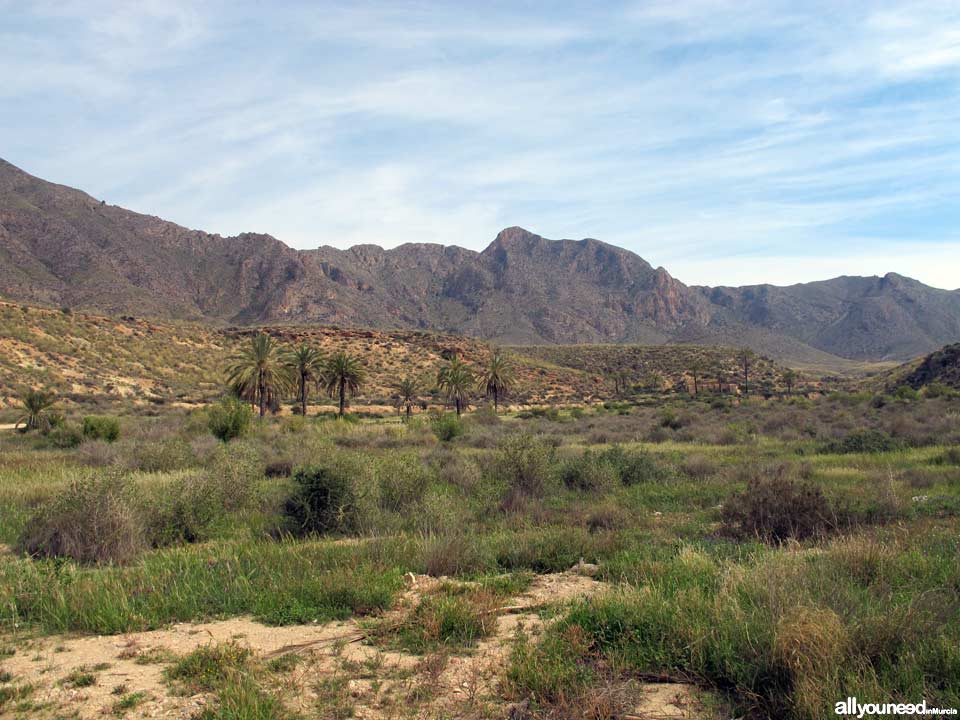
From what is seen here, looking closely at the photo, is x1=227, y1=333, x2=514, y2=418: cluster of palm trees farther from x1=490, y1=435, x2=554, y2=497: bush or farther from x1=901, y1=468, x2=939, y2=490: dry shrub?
x1=901, y1=468, x2=939, y2=490: dry shrub

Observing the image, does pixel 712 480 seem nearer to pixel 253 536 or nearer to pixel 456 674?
pixel 253 536

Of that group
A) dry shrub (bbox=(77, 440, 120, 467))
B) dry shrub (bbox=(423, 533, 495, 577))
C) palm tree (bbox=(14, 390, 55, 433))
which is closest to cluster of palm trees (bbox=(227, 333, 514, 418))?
palm tree (bbox=(14, 390, 55, 433))

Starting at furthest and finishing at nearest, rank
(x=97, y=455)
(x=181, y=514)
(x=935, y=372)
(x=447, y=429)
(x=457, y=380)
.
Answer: (x=935, y=372)
(x=457, y=380)
(x=447, y=429)
(x=97, y=455)
(x=181, y=514)

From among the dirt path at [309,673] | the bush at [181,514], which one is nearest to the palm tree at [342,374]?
the bush at [181,514]

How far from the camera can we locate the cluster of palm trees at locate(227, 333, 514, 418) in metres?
40.1

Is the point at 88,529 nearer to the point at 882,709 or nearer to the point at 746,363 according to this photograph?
the point at 882,709

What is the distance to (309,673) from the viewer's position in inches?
212

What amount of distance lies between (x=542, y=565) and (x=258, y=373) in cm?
3480

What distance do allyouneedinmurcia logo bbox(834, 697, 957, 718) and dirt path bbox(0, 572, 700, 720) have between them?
1.05 meters

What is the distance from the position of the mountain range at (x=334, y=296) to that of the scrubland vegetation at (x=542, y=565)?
297 feet

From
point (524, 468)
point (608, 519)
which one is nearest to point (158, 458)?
point (524, 468)

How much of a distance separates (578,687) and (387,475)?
930cm

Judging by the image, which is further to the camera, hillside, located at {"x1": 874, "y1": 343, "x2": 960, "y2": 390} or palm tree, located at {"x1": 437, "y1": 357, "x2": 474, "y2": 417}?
hillside, located at {"x1": 874, "y1": 343, "x2": 960, "y2": 390}

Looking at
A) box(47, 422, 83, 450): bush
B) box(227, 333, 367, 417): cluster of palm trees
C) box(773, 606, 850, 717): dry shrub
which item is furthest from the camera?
box(227, 333, 367, 417): cluster of palm trees
